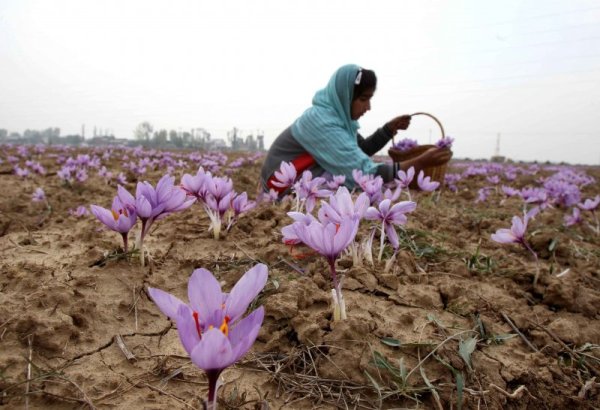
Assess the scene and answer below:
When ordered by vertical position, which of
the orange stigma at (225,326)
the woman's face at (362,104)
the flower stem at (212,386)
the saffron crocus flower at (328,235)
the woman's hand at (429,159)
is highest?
the woman's face at (362,104)

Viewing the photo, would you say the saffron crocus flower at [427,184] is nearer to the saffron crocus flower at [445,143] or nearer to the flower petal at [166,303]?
the saffron crocus flower at [445,143]

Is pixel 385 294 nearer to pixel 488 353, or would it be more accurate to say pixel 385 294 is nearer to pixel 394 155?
pixel 488 353

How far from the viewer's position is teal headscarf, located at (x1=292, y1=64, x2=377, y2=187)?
10.5 ft

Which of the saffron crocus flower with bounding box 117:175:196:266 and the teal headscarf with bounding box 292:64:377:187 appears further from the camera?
the teal headscarf with bounding box 292:64:377:187

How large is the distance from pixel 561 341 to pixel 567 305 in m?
0.40

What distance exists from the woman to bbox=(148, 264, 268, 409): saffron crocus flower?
102 inches

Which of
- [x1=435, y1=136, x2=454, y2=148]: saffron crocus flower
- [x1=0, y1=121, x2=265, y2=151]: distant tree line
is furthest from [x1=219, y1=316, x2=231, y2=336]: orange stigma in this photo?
[x1=0, y1=121, x2=265, y2=151]: distant tree line

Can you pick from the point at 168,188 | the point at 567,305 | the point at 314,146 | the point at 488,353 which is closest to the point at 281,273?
the point at 168,188

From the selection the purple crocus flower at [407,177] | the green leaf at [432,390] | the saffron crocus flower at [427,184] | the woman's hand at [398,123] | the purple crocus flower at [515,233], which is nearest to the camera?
the green leaf at [432,390]

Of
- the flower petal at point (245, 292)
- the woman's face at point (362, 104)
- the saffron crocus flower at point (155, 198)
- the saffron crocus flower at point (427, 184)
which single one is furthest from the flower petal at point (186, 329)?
the woman's face at point (362, 104)

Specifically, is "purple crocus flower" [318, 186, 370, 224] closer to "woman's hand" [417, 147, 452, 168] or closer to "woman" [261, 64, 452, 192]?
"woman" [261, 64, 452, 192]

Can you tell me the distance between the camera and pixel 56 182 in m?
4.91

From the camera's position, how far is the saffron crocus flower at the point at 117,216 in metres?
1.18

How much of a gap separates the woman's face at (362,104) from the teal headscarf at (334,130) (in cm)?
10
